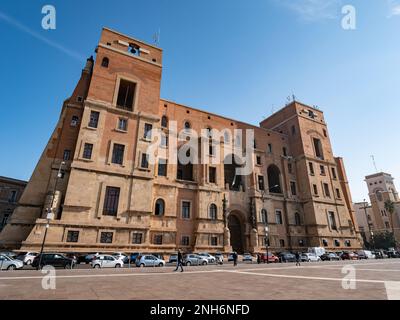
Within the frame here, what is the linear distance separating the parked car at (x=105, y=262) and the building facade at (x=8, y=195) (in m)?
34.2

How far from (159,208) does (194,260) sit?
817 centimetres

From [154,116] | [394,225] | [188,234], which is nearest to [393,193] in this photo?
[394,225]

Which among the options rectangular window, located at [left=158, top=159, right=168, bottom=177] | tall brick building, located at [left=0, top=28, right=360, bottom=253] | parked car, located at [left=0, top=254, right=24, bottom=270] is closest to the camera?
parked car, located at [left=0, top=254, right=24, bottom=270]

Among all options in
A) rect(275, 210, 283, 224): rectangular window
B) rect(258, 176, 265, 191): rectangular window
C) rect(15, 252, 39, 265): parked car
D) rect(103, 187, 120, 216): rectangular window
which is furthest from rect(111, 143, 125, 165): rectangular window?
rect(275, 210, 283, 224): rectangular window

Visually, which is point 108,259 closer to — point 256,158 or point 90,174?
point 90,174

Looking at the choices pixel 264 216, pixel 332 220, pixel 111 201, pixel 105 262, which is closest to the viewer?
pixel 105 262

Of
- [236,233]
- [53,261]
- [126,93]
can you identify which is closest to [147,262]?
[53,261]

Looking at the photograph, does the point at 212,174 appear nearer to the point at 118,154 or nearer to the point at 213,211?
the point at 213,211

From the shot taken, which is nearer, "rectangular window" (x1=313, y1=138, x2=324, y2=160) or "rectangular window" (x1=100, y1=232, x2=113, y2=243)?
"rectangular window" (x1=100, y1=232, x2=113, y2=243)

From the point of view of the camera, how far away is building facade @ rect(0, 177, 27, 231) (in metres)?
43.6

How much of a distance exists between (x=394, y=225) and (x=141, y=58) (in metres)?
79.8

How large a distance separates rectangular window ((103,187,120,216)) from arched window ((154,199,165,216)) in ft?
17.1

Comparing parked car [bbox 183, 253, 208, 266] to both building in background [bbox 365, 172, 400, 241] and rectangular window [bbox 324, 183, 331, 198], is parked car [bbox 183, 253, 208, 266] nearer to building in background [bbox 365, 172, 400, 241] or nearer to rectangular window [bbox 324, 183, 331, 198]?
rectangular window [bbox 324, 183, 331, 198]

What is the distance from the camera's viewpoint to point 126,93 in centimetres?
3638
